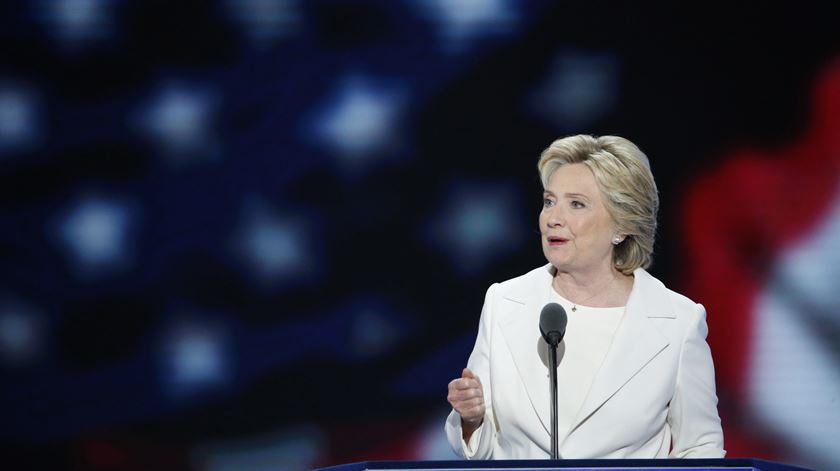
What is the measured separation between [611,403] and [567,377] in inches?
5.6

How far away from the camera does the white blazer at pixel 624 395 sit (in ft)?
7.80

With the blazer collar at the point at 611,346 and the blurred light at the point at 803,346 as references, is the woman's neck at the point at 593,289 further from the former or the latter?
the blurred light at the point at 803,346

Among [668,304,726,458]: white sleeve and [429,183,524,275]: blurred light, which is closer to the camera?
[668,304,726,458]: white sleeve

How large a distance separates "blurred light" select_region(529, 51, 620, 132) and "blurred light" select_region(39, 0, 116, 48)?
5.69ft

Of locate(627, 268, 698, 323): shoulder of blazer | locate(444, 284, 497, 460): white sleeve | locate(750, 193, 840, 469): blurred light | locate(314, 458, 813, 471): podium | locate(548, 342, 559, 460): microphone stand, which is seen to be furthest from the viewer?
locate(750, 193, 840, 469): blurred light

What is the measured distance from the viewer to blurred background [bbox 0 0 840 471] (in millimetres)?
3865

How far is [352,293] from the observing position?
12.8 feet

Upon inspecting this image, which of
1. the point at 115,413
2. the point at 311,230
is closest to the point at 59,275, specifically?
the point at 115,413

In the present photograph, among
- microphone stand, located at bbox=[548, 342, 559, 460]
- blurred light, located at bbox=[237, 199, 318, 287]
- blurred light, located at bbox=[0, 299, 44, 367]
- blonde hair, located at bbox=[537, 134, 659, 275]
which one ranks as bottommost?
microphone stand, located at bbox=[548, 342, 559, 460]

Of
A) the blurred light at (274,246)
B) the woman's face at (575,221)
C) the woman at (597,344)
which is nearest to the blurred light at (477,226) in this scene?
the blurred light at (274,246)

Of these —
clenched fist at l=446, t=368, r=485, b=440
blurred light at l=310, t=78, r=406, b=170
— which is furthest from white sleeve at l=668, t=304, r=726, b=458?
blurred light at l=310, t=78, r=406, b=170

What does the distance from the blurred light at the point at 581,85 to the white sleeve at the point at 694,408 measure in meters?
1.57

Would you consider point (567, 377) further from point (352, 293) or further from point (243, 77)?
point (243, 77)

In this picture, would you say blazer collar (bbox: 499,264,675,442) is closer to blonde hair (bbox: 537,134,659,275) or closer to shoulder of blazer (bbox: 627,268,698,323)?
shoulder of blazer (bbox: 627,268,698,323)
